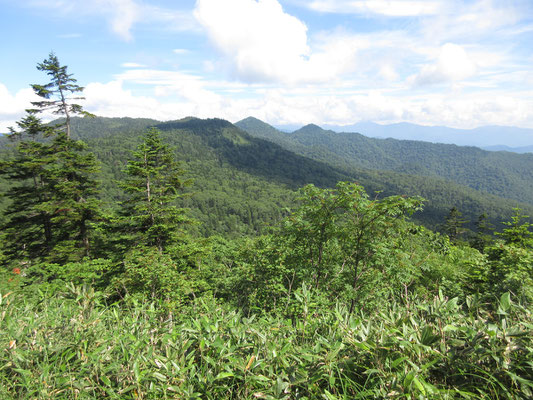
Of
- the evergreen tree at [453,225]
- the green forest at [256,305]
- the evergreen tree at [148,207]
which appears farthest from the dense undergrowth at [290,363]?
the evergreen tree at [453,225]

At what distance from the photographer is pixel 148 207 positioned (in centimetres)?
1388

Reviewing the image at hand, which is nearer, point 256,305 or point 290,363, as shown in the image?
point 290,363

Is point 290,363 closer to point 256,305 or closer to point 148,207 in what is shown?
point 256,305

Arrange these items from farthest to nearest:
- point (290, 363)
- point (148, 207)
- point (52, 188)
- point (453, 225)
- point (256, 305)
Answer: point (453, 225) → point (52, 188) → point (148, 207) → point (256, 305) → point (290, 363)

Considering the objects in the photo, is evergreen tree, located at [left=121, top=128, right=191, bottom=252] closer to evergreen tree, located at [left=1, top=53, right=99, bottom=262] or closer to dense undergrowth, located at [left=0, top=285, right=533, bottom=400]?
evergreen tree, located at [left=1, top=53, right=99, bottom=262]

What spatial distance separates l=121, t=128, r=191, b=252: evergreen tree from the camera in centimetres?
1394

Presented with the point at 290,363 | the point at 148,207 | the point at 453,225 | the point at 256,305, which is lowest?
the point at 453,225

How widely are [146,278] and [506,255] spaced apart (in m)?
10.2

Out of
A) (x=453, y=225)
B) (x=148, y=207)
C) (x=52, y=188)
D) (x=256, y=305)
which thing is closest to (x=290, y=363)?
(x=256, y=305)

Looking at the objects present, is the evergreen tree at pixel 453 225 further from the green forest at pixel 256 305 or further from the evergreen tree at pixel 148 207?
the evergreen tree at pixel 148 207

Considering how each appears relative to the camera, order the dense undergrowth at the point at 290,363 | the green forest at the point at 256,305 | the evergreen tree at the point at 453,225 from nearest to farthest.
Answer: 1. the dense undergrowth at the point at 290,363
2. the green forest at the point at 256,305
3. the evergreen tree at the point at 453,225

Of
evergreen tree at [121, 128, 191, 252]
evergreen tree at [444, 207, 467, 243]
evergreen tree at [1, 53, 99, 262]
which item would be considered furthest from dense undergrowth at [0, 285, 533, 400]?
evergreen tree at [444, 207, 467, 243]

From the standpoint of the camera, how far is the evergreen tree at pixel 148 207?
13938 mm

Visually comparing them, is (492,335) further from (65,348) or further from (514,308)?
(65,348)
